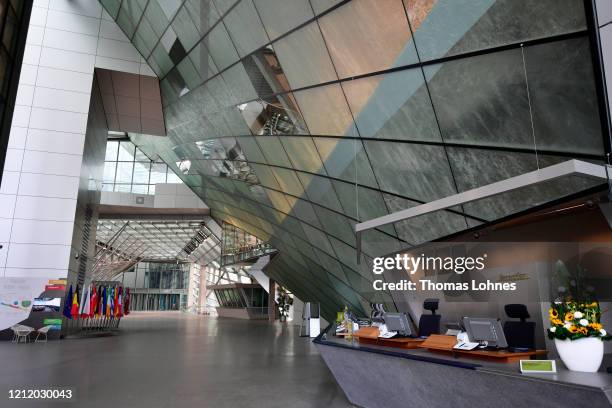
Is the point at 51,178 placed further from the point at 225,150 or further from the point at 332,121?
the point at 332,121

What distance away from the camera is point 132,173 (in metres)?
46.1

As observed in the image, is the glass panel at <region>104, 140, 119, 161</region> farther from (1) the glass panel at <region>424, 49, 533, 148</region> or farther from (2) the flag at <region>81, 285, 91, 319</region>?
(1) the glass panel at <region>424, 49, 533, 148</region>

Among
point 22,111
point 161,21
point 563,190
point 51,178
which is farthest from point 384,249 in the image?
point 22,111

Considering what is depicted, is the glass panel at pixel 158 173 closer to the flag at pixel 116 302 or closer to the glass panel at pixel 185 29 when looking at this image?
the flag at pixel 116 302

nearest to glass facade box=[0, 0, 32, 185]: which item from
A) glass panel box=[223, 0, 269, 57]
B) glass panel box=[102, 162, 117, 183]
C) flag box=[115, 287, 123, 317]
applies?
glass panel box=[223, 0, 269, 57]

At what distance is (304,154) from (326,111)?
284 centimetres

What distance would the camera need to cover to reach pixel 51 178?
21.1 meters

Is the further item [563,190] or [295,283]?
[295,283]

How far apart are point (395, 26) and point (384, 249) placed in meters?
7.18

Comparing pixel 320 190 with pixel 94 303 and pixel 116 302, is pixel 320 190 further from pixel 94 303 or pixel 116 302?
pixel 116 302

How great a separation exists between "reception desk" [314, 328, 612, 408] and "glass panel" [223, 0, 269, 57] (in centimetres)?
782

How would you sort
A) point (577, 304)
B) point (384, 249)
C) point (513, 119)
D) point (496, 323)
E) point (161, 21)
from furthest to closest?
1. point (161, 21)
2. point (384, 249)
3. point (513, 119)
4. point (496, 323)
5. point (577, 304)

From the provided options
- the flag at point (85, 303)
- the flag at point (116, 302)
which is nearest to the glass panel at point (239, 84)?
the flag at point (85, 303)

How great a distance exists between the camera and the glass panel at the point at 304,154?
1303cm
